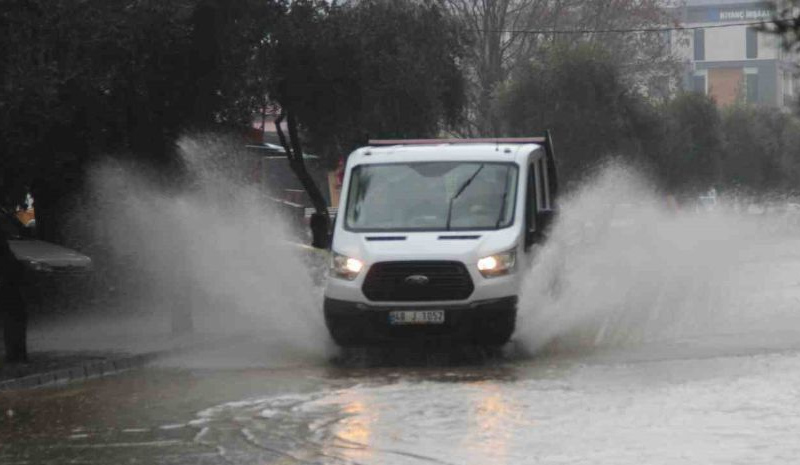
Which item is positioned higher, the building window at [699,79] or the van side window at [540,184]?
the van side window at [540,184]

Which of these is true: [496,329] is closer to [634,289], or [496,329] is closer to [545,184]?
[545,184]

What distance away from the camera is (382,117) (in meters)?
31.0

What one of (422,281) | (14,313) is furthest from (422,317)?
(14,313)

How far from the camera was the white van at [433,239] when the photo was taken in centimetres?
1653

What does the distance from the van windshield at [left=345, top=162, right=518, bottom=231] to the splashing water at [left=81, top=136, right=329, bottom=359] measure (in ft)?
7.00

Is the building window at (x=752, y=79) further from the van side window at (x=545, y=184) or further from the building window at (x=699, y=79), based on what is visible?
the van side window at (x=545, y=184)

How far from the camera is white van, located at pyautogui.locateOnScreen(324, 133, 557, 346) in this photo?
651 inches

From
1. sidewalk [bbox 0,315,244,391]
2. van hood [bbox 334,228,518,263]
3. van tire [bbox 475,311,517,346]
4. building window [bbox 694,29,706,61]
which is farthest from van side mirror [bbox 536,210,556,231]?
building window [bbox 694,29,706,61]

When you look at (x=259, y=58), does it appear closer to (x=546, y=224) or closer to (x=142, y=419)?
(x=546, y=224)

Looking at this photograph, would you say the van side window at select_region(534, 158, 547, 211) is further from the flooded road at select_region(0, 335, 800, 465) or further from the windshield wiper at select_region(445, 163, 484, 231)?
the flooded road at select_region(0, 335, 800, 465)

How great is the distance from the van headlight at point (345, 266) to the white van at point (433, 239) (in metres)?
0.01

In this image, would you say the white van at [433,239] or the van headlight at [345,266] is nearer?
the white van at [433,239]

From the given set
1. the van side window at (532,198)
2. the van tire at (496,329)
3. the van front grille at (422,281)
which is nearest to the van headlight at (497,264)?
the van front grille at (422,281)

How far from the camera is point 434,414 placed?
1231cm
